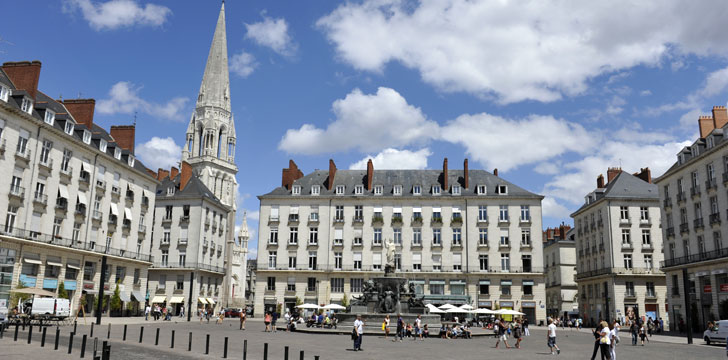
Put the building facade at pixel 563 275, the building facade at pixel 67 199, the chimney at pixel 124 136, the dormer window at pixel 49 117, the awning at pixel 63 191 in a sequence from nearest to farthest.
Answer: the building facade at pixel 67 199, the dormer window at pixel 49 117, the awning at pixel 63 191, the chimney at pixel 124 136, the building facade at pixel 563 275

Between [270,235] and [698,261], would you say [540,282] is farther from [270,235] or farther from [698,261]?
[270,235]

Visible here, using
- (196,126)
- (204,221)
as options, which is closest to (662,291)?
(204,221)

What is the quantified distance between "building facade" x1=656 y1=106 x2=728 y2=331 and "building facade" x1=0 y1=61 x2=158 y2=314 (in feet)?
142

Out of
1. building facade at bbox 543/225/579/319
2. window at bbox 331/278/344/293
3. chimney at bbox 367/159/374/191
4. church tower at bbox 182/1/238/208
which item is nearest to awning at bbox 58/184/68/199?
window at bbox 331/278/344/293

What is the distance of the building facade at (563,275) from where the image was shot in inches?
3103

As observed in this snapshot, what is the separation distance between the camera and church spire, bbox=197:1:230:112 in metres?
115

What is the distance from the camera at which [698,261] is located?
44969 mm

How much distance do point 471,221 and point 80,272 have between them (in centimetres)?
3940

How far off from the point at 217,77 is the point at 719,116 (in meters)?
91.3

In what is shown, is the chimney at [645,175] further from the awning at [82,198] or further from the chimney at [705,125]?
the awning at [82,198]

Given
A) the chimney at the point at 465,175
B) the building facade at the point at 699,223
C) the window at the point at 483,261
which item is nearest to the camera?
the building facade at the point at 699,223

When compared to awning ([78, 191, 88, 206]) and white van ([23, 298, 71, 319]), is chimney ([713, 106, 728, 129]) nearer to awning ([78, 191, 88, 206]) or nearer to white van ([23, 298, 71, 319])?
white van ([23, 298, 71, 319])

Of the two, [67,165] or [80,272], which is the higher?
[67,165]

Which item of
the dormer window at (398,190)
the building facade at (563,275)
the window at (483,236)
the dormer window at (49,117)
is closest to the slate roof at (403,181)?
the dormer window at (398,190)
